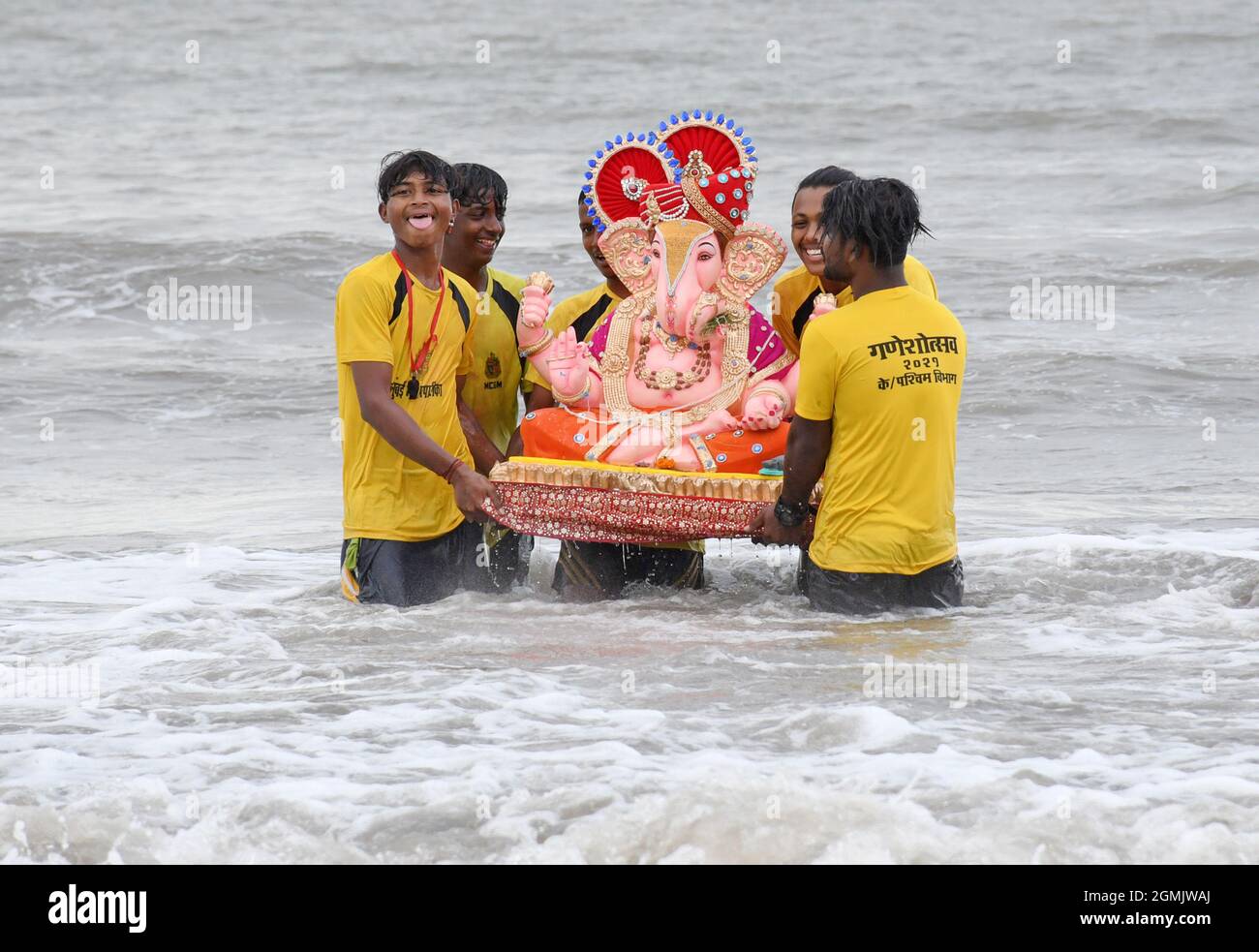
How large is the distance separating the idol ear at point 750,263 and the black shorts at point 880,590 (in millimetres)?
1108

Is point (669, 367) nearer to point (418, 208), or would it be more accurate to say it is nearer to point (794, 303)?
point (794, 303)

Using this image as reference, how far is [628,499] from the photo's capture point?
587cm

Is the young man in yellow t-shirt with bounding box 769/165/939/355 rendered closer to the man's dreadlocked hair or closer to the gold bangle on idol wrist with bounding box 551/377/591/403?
the man's dreadlocked hair

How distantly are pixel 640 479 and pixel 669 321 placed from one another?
71 cm

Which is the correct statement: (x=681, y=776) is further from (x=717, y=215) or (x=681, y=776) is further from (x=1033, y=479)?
(x=1033, y=479)

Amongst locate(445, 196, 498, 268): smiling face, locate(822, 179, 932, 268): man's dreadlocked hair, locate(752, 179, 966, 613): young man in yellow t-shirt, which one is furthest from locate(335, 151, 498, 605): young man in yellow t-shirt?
locate(822, 179, 932, 268): man's dreadlocked hair

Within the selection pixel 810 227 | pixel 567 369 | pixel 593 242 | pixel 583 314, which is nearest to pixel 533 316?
pixel 567 369

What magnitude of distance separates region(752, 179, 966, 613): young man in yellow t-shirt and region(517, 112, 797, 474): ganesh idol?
49 cm

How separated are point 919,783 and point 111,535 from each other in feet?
17.2

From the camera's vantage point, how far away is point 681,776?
439cm

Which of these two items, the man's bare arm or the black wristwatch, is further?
the black wristwatch

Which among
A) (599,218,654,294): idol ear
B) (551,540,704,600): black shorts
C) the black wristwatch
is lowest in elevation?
(551,540,704,600): black shorts

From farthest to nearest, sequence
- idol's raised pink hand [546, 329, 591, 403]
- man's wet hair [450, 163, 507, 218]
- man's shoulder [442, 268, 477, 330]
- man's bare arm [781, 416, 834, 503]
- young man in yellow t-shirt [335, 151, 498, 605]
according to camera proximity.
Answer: man's wet hair [450, 163, 507, 218] → idol's raised pink hand [546, 329, 591, 403] → man's shoulder [442, 268, 477, 330] → young man in yellow t-shirt [335, 151, 498, 605] → man's bare arm [781, 416, 834, 503]

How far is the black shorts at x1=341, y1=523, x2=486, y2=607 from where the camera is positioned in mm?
6035
